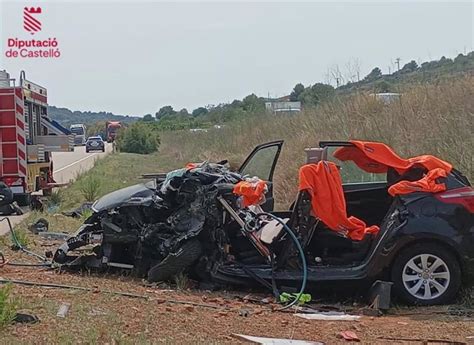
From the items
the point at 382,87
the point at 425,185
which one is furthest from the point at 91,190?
the point at 425,185

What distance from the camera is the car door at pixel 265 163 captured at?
8.96 m

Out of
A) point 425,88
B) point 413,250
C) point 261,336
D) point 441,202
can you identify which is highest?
point 425,88

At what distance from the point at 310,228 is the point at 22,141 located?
9429 mm

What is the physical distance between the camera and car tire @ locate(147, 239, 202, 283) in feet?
25.3

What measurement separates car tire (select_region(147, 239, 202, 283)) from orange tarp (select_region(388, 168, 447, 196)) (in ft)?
7.04

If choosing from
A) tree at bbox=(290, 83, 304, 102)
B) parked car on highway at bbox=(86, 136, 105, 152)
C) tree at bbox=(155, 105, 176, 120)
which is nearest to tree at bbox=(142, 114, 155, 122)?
tree at bbox=(155, 105, 176, 120)

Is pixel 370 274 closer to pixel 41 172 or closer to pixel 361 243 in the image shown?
pixel 361 243

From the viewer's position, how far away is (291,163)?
16344mm

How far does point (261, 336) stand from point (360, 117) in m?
11.3

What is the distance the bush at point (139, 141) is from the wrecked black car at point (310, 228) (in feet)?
148

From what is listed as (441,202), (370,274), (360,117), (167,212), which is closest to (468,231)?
(441,202)

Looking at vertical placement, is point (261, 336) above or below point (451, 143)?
below

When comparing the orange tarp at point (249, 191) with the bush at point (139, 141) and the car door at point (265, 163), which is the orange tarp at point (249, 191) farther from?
the bush at point (139, 141)

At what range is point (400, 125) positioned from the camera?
14656mm
